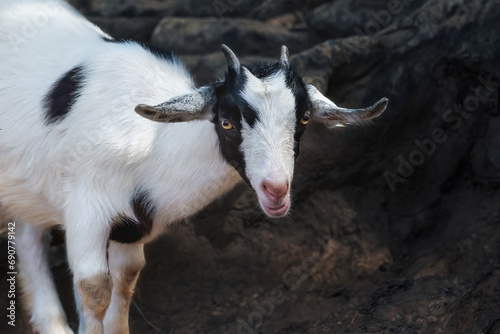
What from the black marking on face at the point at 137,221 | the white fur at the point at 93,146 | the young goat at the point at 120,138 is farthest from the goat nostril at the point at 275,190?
the black marking on face at the point at 137,221

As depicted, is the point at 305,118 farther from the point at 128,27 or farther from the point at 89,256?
the point at 128,27

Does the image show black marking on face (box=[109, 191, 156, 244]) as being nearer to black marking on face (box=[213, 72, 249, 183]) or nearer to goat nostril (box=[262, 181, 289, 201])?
black marking on face (box=[213, 72, 249, 183])

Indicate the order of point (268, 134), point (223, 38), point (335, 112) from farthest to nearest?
point (223, 38), point (335, 112), point (268, 134)

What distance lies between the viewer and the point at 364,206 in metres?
7.23

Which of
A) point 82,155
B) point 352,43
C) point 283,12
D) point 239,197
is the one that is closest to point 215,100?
point 82,155

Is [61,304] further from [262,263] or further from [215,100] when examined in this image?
[215,100]

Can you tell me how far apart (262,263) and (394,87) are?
2070mm

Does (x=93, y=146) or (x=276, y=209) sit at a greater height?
(x=276, y=209)

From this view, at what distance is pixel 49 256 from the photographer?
645cm

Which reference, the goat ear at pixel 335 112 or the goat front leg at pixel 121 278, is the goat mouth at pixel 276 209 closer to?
the goat ear at pixel 335 112

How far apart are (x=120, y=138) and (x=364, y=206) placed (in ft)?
9.68

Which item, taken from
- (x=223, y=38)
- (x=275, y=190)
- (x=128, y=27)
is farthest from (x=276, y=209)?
(x=128, y=27)

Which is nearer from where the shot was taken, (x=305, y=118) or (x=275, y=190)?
(x=275, y=190)

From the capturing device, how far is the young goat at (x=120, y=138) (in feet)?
15.3
